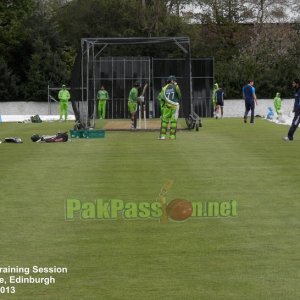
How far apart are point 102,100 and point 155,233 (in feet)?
127

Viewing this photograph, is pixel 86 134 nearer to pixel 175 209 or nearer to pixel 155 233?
pixel 175 209

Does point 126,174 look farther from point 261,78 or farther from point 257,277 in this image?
point 261,78

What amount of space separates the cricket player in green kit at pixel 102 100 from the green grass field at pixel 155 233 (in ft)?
92.3

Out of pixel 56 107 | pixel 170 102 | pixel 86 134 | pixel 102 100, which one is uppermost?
pixel 170 102

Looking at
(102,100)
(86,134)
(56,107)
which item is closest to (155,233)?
(86,134)

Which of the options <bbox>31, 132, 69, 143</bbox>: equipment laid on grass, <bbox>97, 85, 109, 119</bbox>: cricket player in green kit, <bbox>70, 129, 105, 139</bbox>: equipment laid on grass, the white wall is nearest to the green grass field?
<bbox>31, 132, 69, 143</bbox>: equipment laid on grass

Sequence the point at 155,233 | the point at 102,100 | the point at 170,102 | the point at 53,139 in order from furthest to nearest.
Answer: the point at 102,100 < the point at 170,102 < the point at 53,139 < the point at 155,233

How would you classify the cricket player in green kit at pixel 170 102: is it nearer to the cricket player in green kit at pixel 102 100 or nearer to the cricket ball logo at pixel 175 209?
the cricket ball logo at pixel 175 209

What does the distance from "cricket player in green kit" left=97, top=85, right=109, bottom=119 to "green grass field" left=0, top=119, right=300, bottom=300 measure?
1108 inches

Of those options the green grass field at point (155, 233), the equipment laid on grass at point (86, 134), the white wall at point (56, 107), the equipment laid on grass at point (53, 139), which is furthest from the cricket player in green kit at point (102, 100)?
the green grass field at point (155, 233)

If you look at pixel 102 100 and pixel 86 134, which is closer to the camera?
pixel 86 134

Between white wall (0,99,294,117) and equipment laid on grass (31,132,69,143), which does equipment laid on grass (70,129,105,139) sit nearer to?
equipment laid on grass (31,132,69,143)

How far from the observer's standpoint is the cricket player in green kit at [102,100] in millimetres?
49344

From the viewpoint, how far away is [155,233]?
36.6 ft
